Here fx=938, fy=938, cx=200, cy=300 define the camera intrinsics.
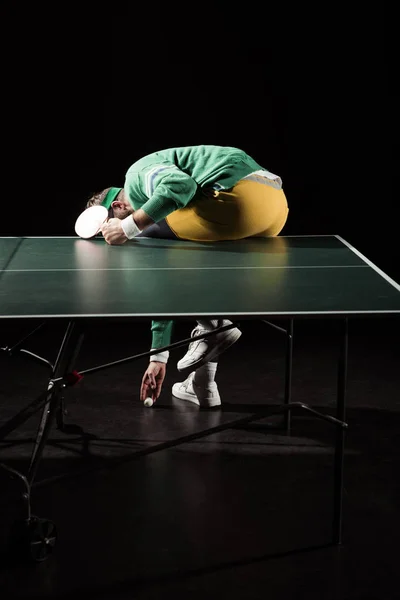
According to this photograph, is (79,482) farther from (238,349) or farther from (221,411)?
(238,349)

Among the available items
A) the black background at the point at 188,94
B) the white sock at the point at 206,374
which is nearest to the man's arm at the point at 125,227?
the white sock at the point at 206,374

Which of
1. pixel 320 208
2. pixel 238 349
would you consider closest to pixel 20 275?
pixel 238 349

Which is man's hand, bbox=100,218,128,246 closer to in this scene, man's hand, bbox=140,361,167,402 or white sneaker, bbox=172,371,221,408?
man's hand, bbox=140,361,167,402

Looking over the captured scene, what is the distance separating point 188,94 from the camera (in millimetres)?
5285

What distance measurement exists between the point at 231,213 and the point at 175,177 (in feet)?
1.03

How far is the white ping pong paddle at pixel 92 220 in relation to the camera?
3.71m

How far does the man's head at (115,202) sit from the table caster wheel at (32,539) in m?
1.49

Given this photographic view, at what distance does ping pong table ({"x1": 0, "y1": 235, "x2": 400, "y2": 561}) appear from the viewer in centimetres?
251

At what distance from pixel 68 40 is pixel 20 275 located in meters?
2.46

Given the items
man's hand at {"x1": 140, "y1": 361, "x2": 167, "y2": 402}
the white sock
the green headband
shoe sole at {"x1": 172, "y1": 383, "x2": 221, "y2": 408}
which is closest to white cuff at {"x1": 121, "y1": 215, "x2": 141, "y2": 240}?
the green headband

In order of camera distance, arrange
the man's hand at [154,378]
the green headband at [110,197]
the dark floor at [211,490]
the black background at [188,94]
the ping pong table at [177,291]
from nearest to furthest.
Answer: the ping pong table at [177,291]
the dark floor at [211,490]
the man's hand at [154,378]
the green headband at [110,197]
the black background at [188,94]

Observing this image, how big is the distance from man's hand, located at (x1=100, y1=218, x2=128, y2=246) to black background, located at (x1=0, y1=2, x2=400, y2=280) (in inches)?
71.3

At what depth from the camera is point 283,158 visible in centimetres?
547

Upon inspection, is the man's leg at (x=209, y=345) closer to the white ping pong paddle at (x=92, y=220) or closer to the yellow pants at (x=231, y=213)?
the yellow pants at (x=231, y=213)
